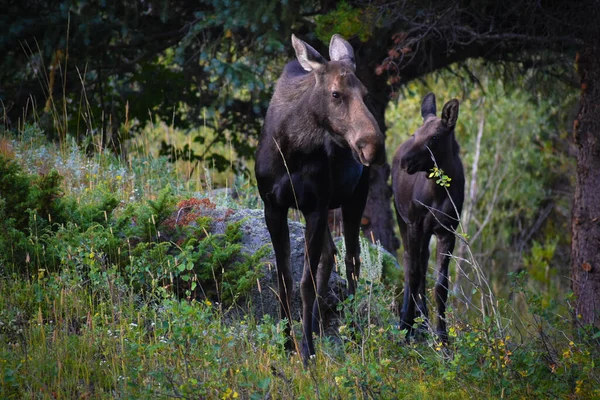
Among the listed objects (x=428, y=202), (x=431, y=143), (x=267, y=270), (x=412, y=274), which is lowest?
(x=412, y=274)

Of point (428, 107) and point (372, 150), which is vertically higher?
point (372, 150)

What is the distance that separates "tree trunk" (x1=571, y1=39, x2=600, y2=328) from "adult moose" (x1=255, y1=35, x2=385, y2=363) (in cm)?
392

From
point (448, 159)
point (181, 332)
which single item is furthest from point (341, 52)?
point (181, 332)

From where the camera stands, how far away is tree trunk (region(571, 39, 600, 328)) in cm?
1008

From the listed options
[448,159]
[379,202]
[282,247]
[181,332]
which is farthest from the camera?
[379,202]

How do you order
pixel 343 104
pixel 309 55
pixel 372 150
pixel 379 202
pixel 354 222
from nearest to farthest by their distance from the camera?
pixel 372 150, pixel 343 104, pixel 309 55, pixel 354 222, pixel 379 202

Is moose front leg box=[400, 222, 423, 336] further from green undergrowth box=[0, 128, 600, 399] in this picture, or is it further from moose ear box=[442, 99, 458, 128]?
moose ear box=[442, 99, 458, 128]

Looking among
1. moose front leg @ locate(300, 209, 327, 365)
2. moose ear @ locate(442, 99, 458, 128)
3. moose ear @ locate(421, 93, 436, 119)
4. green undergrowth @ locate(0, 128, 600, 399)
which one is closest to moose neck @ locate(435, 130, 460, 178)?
→ moose ear @ locate(442, 99, 458, 128)

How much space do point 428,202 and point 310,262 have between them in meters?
2.13

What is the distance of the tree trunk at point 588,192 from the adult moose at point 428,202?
2130mm

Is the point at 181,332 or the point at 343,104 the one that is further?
the point at 343,104

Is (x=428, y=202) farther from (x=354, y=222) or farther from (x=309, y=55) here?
(x=309, y=55)

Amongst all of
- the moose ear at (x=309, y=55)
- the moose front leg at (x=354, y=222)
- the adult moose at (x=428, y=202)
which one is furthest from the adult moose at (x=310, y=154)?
the adult moose at (x=428, y=202)

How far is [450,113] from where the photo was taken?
863 cm
